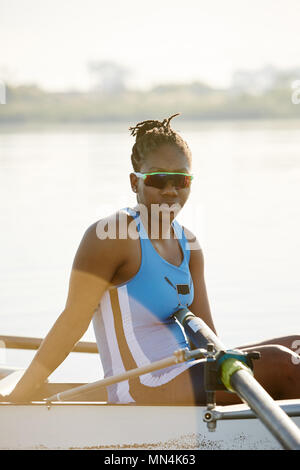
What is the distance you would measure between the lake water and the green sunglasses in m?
2.72

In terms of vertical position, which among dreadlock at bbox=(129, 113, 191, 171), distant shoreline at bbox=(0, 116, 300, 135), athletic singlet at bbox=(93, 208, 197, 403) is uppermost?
distant shoreline at bbox=(0, 116, 300, 135)

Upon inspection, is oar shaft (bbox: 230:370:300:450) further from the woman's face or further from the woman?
the woman's face

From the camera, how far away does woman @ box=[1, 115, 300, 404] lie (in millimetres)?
3436

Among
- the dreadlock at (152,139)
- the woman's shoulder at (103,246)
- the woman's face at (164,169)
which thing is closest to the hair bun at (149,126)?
the dreadlock at (152,139)

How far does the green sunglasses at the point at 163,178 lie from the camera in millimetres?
3527

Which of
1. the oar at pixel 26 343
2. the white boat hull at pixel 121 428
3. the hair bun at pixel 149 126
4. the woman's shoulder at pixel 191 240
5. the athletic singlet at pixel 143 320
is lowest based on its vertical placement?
the white boat hull at pixel 121 428

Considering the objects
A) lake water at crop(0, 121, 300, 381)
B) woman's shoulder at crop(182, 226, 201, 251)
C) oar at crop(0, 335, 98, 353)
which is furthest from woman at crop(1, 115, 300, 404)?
lake water at crop(0, 121, 300, 381)

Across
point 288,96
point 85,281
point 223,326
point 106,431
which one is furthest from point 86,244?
point 288,96

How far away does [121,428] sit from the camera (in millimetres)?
3592

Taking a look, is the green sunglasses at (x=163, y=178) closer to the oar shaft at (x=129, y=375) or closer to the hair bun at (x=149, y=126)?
the hair bun at (x=149, y=126)

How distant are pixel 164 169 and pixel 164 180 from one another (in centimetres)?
5

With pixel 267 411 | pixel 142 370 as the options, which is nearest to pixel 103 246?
pixel 142 370

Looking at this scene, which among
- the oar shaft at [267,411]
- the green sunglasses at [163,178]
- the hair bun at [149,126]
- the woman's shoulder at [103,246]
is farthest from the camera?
the hair bun at [149,126]

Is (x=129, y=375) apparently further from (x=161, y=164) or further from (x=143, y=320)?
(x=161, y=164)
